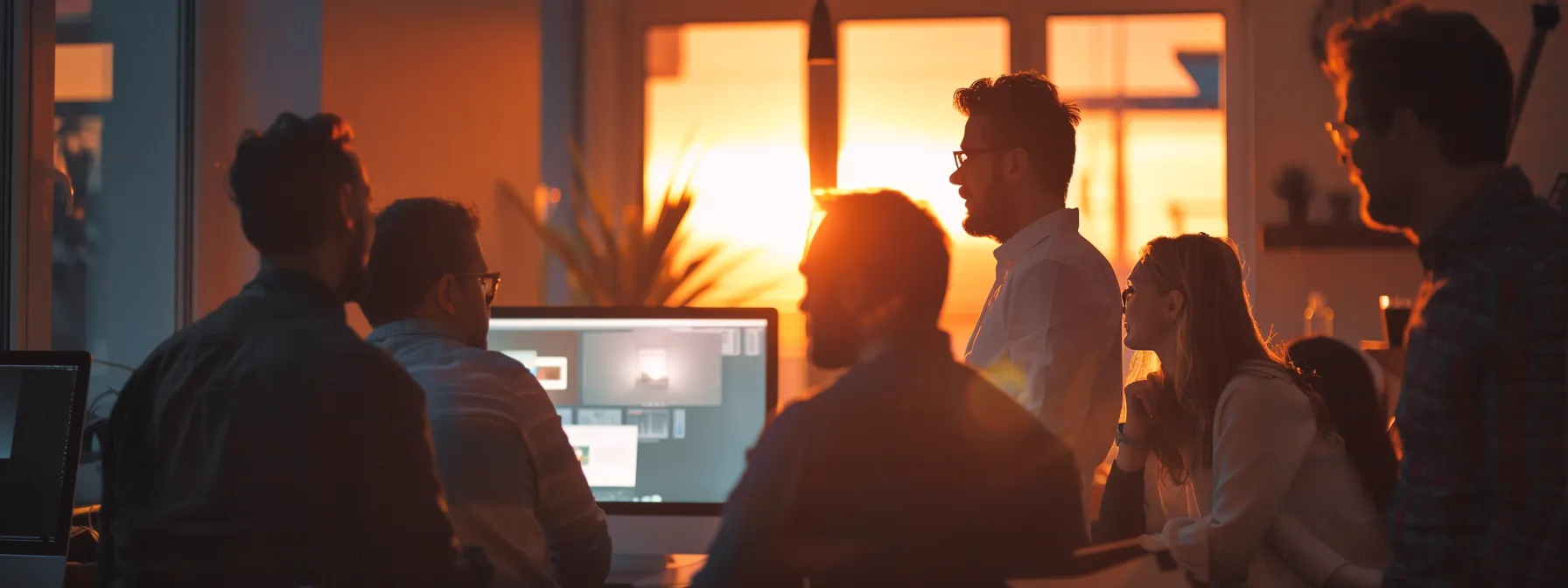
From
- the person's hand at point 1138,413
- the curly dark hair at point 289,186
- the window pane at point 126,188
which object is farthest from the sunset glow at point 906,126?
the curly dark hair at point 289,186

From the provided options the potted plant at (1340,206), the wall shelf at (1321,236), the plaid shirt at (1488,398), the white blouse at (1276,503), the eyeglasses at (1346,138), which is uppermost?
the potted plant at (1340,206)

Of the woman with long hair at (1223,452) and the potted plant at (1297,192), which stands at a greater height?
the potted plant at (1297,192)

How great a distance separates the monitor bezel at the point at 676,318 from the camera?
7.99 feet

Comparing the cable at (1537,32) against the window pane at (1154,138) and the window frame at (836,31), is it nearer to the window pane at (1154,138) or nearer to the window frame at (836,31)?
the window frame at (836,31)

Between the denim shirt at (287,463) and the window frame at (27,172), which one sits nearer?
the denim shirt at (287,463)

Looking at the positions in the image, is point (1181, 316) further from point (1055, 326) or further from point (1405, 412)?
point (1405, 412)

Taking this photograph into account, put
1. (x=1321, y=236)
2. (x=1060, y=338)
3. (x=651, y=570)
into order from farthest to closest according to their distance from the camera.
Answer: (x=1321, y=236), (x=651, y=570), (x=1060, y=338)

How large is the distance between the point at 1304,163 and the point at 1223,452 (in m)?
3.21

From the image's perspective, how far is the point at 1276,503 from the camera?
6.23 feet

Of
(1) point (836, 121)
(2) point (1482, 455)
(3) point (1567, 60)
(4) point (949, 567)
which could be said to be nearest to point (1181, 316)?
(1) point (836, 121)

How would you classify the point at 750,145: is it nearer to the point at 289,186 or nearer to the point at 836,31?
the point at 836,31

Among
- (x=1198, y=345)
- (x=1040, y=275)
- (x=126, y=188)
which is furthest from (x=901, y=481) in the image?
(x=126, y=188)

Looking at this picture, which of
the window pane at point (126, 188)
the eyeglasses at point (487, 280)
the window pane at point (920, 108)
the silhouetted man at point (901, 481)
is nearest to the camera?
the silhouetted man at point (901, 481)

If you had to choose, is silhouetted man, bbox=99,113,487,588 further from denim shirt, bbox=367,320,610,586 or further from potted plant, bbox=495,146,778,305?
potted plant, bbox=495,146,778,305
